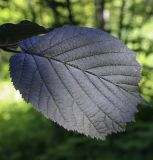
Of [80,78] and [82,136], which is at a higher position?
[80,78]

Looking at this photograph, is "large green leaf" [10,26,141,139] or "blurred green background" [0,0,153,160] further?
"blurred green background" [0,0,153,160]

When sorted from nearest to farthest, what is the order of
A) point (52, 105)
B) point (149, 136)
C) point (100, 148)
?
point (52, 105)
point (149, 136)
point (100, 148)

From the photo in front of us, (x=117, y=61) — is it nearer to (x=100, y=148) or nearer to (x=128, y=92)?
(x=128, y=92)

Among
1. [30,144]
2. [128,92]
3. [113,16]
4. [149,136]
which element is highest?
[128,92]

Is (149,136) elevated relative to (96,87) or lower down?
lower down

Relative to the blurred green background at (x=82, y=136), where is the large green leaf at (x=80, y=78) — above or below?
above

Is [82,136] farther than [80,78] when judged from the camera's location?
Yes

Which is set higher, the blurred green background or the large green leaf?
the large green leaf

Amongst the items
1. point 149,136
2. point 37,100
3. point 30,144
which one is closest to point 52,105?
point 37,100
